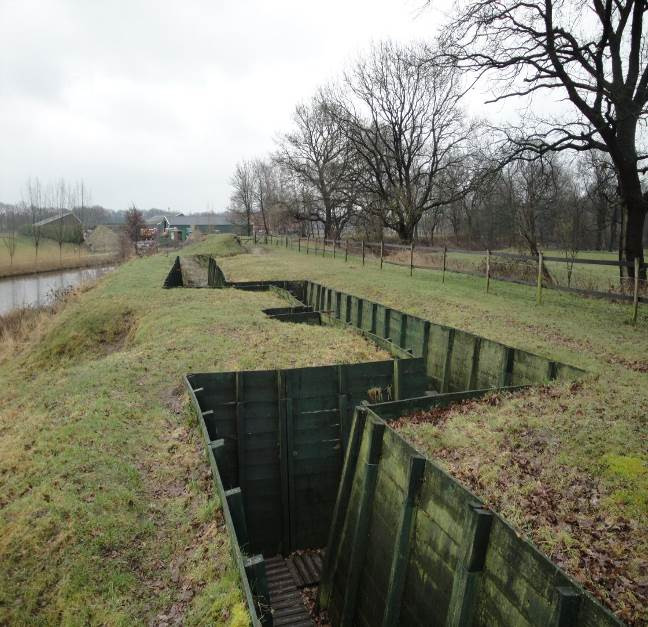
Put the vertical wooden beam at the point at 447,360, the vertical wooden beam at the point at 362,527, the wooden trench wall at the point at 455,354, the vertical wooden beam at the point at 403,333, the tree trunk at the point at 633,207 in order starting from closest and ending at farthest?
1. the vertical wooden beam at the point at 362,527
2. the wooden trench wall at the point at 455,354
3. the vertical wooden beam at the point at 447,360
4. the vertical wooden beam at the point at 403,333
5. the tree trunk at the point at 633,207

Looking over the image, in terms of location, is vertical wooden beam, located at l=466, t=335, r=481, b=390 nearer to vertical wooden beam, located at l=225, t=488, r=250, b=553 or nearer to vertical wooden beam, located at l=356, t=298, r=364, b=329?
vertical wooden beam, located at l=356, t=298, r=364, b=329

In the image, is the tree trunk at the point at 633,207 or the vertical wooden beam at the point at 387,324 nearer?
the vertical wooden beam at the point at 387,324

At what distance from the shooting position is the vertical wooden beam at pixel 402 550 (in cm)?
491

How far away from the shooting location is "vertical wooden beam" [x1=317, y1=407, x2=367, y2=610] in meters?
6.54

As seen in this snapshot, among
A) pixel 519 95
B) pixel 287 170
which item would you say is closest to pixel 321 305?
pixel 519 95

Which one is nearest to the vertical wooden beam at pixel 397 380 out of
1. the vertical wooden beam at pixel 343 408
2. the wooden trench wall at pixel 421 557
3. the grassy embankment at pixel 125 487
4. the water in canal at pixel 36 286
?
the vertical wooden beam at pixel 343 408

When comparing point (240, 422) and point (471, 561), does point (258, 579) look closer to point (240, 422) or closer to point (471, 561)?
point (471, 561)

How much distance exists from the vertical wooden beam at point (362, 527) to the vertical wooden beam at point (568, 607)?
2.88 m

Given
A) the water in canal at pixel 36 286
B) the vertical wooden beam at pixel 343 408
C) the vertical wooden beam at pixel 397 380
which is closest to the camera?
the vertical wooden beam at pixel 343 408

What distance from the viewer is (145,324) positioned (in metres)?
14.6

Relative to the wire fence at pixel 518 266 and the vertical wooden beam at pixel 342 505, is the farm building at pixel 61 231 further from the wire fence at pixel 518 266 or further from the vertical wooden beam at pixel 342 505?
the vertical wooden beam at pixel 342 505

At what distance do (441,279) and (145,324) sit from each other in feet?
42.5

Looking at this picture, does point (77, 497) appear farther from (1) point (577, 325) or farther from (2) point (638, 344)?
(1) point (577, 325)

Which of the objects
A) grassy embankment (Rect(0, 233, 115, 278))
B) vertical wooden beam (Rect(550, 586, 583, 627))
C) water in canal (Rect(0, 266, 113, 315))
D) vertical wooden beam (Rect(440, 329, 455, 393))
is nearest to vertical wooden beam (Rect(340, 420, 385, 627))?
vertical wooden beam (Rect(550, 586, 583, 627))
